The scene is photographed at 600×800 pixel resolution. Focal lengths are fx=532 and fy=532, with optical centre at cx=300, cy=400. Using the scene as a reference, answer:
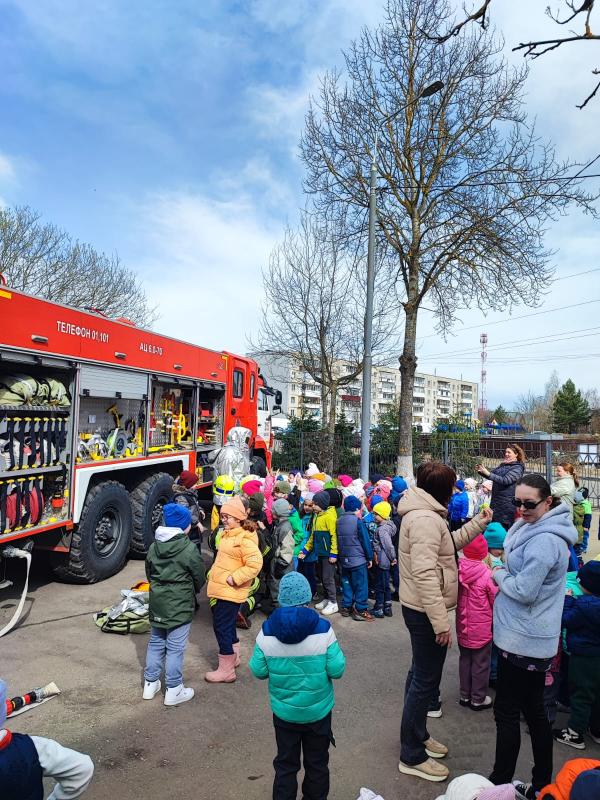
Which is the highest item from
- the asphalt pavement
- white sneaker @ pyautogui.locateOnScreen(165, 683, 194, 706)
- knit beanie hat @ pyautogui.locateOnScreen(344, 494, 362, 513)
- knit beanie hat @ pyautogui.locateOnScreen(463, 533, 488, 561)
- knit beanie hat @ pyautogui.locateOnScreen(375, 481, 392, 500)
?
knit beanie hat @ pyautogui.locateOnScreen(375, 481, 392, 500)

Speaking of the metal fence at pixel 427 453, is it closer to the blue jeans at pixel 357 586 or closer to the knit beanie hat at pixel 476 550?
the blue jeans at pixel 357 586

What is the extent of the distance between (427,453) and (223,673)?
12.3 metres

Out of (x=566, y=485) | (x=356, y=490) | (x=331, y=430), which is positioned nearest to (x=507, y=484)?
(x=566, y=485)

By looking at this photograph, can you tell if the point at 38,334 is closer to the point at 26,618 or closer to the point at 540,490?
the point at 26,618

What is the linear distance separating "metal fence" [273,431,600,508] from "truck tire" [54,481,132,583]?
9470mm

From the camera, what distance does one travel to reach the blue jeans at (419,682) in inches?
118

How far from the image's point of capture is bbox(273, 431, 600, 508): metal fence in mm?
13500

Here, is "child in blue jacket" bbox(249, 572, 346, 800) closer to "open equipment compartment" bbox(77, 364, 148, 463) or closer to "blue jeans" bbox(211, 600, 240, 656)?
"blue jeans" bbox(211, 600, 240, 656)

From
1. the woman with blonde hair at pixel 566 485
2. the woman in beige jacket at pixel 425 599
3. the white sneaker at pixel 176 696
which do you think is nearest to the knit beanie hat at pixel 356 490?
the woman with blonde hair at pixel 566 485

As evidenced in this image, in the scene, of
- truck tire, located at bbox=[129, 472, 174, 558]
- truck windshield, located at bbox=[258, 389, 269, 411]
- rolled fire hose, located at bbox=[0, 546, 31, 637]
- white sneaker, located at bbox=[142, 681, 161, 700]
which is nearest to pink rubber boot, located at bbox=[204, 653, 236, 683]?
white sneaker, located at bbox=[142, 681, 161, 700]

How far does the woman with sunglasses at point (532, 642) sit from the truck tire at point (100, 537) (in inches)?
188

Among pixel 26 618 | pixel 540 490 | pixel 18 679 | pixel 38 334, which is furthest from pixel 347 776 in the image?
pixel 38 334

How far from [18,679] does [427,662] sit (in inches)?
124

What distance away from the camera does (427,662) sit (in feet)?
9.87
